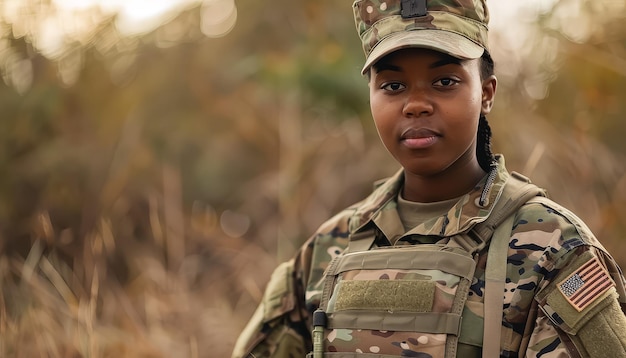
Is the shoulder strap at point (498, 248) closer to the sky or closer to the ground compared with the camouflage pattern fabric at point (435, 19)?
closer to the ground

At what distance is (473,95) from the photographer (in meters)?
2.03

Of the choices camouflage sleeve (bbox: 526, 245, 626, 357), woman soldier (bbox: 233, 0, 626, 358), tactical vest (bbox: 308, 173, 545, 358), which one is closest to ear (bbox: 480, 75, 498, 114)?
woman soldier (bbox: 233, 0, 626, 358)

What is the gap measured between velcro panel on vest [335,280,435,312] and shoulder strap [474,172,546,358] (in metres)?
0.14

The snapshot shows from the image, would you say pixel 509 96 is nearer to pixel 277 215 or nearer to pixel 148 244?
pixel 277 215

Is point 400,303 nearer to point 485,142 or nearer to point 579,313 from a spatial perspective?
point 579,313

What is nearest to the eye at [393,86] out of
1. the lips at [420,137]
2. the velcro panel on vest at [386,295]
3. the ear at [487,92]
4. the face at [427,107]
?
the face at [427,107]

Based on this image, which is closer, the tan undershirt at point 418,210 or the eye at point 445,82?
the eye at point 445,82

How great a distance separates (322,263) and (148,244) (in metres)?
2.49

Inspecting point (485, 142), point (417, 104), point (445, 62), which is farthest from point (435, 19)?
point (485, 142)

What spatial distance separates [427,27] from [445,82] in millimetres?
155

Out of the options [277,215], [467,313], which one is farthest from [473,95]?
[277,215]

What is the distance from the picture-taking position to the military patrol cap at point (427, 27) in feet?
6.51

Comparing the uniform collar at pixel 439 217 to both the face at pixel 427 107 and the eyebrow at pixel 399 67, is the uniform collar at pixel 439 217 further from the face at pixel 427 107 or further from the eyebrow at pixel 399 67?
the eyebrow at pixel 399 67

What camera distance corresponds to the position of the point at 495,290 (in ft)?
6.17
